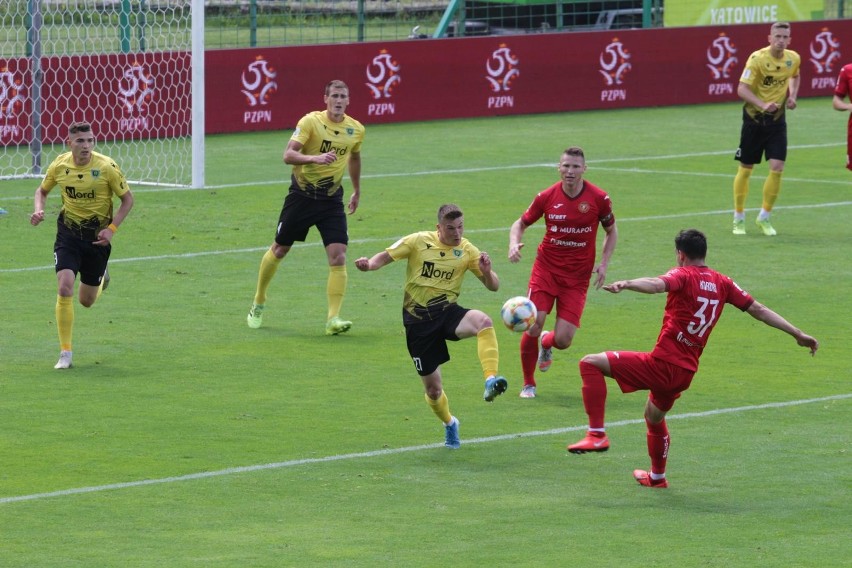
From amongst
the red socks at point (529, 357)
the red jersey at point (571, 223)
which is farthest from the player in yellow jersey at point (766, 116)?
the red socks at point (529, 357)

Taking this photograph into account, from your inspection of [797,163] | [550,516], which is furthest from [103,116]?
[550,516]

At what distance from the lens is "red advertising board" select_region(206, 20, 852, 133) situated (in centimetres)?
3120

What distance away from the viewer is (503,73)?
113 ft

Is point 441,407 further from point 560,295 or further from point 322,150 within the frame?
point 322,150

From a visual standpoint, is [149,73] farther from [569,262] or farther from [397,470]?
[397,470]

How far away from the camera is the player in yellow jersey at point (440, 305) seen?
1106 cm

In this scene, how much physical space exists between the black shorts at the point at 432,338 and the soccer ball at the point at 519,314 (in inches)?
11.6

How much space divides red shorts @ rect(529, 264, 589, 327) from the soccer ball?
5.40 ft

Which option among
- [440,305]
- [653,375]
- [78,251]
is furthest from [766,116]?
[653,375]

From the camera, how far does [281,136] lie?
101 feet

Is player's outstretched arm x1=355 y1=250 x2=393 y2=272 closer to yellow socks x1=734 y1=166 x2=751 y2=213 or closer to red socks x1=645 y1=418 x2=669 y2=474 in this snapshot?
red socks x1=645 y1=418 x2=669 y2=474

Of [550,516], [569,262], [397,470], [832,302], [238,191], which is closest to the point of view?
[550,516]

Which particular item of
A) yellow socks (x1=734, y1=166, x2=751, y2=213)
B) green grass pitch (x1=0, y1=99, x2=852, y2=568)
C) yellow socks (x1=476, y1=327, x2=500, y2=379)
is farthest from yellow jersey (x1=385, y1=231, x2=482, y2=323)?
yellow socks (x1=734, y1=166, x2=751, y2=213)

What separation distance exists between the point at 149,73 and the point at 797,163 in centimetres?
1081
